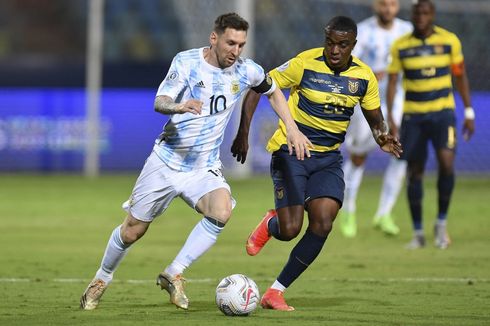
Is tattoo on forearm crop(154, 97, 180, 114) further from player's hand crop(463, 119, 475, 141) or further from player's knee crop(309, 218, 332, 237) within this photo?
player's hand crop(463, 119, 475, 141)

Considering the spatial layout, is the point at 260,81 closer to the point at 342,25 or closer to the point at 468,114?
the point at 342,25

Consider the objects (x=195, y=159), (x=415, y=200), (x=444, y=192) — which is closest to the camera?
(x=195, y=159)

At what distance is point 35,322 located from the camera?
6.76 m

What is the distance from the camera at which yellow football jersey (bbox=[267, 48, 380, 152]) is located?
311 inches

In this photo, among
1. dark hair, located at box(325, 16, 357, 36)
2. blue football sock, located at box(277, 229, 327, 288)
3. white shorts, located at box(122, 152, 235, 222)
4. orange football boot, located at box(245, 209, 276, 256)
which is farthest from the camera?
orange football boot, located at box(245, 209, 276, 256)

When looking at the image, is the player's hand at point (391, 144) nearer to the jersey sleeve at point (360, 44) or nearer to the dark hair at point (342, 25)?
the dark hair at point (342, 25)

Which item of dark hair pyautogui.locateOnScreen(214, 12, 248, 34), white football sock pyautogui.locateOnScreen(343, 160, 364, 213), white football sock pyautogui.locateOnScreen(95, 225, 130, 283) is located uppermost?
dark hair pyautogui.locateOnScreen(214, 12, 248, 34)

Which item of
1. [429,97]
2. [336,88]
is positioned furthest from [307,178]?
[429,97]

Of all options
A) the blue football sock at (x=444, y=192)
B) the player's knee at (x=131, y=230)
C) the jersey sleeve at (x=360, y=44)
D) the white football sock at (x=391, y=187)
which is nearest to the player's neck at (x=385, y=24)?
the jersey sleeve at (x=360, y=44)

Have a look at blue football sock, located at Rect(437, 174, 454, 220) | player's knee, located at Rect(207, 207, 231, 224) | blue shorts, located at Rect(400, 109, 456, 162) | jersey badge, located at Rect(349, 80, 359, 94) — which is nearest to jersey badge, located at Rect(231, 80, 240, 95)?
player's knee, located at Rect(207, 207, 231, 224)

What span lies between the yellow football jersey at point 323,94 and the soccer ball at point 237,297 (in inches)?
51.3

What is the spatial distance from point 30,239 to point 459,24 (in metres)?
12.2

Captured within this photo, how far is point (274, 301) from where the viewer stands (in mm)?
7461

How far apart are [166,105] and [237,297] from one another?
4.17ft
